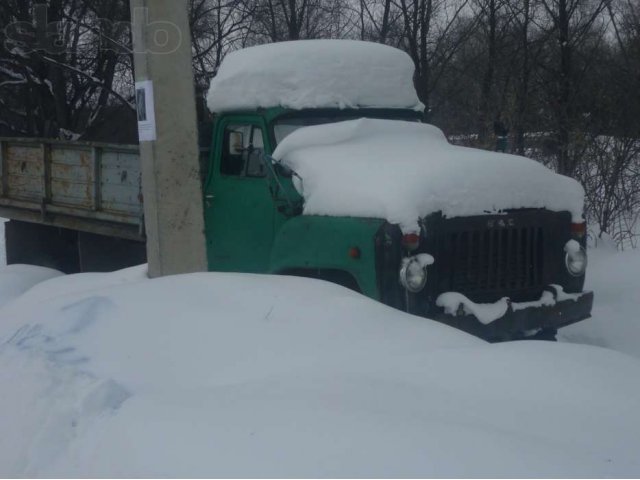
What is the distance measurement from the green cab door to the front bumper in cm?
169

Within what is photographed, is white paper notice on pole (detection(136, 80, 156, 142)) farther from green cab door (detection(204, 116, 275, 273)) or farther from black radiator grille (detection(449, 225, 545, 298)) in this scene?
black radiator grille (detection(449, 225, 545, 298))

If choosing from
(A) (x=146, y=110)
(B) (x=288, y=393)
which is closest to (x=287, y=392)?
(B) (x=288, y=393)

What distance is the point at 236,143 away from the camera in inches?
288

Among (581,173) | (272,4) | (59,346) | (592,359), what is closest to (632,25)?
(581,173)

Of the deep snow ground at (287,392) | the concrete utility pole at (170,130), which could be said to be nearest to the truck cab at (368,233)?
the concrete utility pole at (170,130)

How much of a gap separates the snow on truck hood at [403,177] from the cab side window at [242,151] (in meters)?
0.34

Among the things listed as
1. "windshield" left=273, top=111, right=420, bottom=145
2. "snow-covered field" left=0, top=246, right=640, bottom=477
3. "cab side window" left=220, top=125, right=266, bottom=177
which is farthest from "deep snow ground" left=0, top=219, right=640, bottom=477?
"windshield" left=273, top=111, right=420, bottom=145

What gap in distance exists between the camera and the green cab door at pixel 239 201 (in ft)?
22.7

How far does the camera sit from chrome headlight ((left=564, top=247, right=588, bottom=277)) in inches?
260

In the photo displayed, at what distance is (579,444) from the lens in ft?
11.0

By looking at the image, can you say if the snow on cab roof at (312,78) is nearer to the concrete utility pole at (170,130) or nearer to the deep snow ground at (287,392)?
the concrete utility pole at (170,130)

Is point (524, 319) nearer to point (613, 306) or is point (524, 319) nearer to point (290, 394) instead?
point (613, 306)

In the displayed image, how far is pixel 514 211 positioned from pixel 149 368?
10.4 feet

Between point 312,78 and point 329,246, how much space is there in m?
1.78
